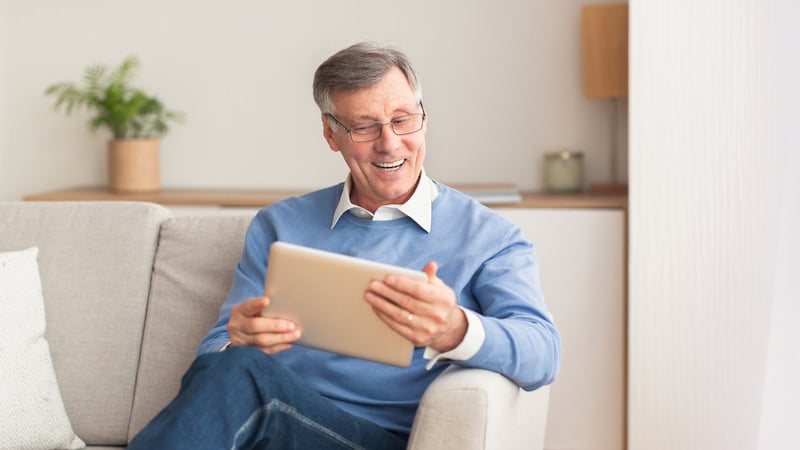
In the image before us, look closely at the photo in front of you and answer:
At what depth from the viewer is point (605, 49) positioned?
336 centimetres

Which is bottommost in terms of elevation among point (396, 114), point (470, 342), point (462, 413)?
point (462, 413)

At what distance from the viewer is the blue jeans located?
1686 millimetres

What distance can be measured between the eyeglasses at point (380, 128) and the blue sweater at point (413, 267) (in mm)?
180

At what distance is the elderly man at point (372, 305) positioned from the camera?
1.73 meters

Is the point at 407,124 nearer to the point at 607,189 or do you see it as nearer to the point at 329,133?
the point at 329,133

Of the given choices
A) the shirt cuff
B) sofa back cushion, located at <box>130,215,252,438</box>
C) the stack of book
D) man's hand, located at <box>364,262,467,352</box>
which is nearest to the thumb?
man's hand, located at <box>364,262,467,352</box>

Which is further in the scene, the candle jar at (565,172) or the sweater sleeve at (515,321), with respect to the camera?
the candle jar at (565,172)

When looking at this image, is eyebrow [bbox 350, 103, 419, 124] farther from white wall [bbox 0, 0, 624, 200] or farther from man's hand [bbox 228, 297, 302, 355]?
white wall [bbox 0, 0, 624, 200]

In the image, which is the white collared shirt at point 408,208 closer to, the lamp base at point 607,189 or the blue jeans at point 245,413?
the blue jeans at point 245,413

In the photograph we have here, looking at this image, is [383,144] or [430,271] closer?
[430,271]

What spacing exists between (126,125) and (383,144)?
1948 mm
